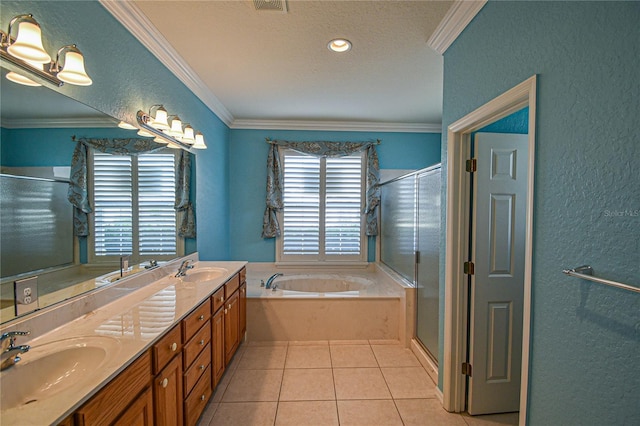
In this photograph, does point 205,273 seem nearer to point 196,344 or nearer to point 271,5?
point 196,344

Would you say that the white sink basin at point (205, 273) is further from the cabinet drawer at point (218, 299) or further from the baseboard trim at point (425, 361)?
the baseboard trim at point (425, 361)

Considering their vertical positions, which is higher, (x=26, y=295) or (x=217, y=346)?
(x=26, y=295)

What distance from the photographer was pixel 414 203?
9.71ft

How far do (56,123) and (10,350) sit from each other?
1003 mm

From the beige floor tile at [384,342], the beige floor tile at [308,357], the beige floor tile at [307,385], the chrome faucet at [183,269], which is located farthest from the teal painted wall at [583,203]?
the chrome faucet at [183,269]

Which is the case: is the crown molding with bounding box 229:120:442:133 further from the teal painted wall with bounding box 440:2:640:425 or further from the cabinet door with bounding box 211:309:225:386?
the teal painted wall with bounding box 440:2:640:425

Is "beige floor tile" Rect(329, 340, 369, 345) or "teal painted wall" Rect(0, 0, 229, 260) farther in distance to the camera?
"beige floor tile" Rect(329, 340, 369, 345)

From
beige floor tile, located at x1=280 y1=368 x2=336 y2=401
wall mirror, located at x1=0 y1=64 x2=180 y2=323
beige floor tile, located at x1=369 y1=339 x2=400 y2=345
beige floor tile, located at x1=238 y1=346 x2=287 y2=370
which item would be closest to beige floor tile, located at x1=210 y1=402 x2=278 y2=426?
beige floor tile, located at x1=280 y1=368 x2=336 y2=401

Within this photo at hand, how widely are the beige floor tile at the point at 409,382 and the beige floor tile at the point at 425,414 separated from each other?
0.07 m

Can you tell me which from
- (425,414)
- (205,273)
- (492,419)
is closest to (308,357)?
(425,414)

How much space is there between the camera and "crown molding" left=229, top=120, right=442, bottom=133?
13.3ft

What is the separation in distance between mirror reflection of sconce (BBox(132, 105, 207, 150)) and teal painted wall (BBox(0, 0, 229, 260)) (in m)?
0.06

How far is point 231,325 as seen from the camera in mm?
2482

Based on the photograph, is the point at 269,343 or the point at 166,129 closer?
the point at 166,129
